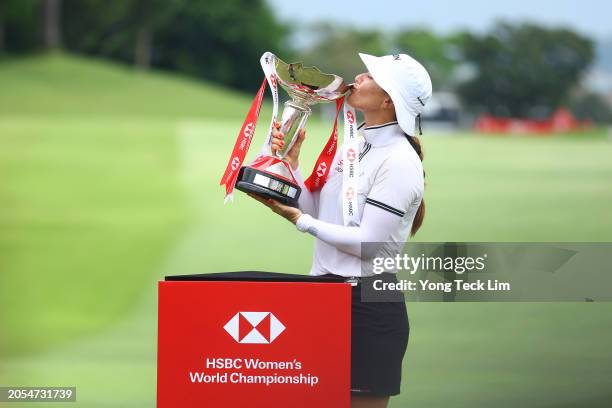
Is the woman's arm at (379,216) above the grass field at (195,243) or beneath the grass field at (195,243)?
beneath

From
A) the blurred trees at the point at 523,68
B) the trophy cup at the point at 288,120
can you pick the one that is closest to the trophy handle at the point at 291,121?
the trophy cup at the point at 288,120

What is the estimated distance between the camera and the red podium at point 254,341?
8.91 feet

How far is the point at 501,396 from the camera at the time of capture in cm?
615

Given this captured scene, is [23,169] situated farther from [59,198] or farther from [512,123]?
[512,123]

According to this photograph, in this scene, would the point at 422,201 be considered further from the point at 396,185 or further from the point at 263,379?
the point at 263,379

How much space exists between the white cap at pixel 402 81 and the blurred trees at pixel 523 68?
38.1 meters

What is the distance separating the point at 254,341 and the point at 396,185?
516 mm

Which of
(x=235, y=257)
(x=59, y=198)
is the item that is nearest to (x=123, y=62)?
(x=59, y=198)

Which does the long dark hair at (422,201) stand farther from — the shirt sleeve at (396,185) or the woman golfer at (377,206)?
the shirt sleeve at (396,185)

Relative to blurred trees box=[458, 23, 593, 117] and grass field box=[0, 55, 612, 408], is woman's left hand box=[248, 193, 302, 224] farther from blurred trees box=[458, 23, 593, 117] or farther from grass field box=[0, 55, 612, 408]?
blurred trees box=[458, 23, 593, 117]

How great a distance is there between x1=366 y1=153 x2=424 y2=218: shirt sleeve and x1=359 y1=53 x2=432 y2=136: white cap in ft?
0.33

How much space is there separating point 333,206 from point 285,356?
49 centimetres

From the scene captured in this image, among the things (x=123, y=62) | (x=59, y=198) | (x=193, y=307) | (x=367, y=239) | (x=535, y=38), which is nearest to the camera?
(x=193, y=307)

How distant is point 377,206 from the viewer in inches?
116
